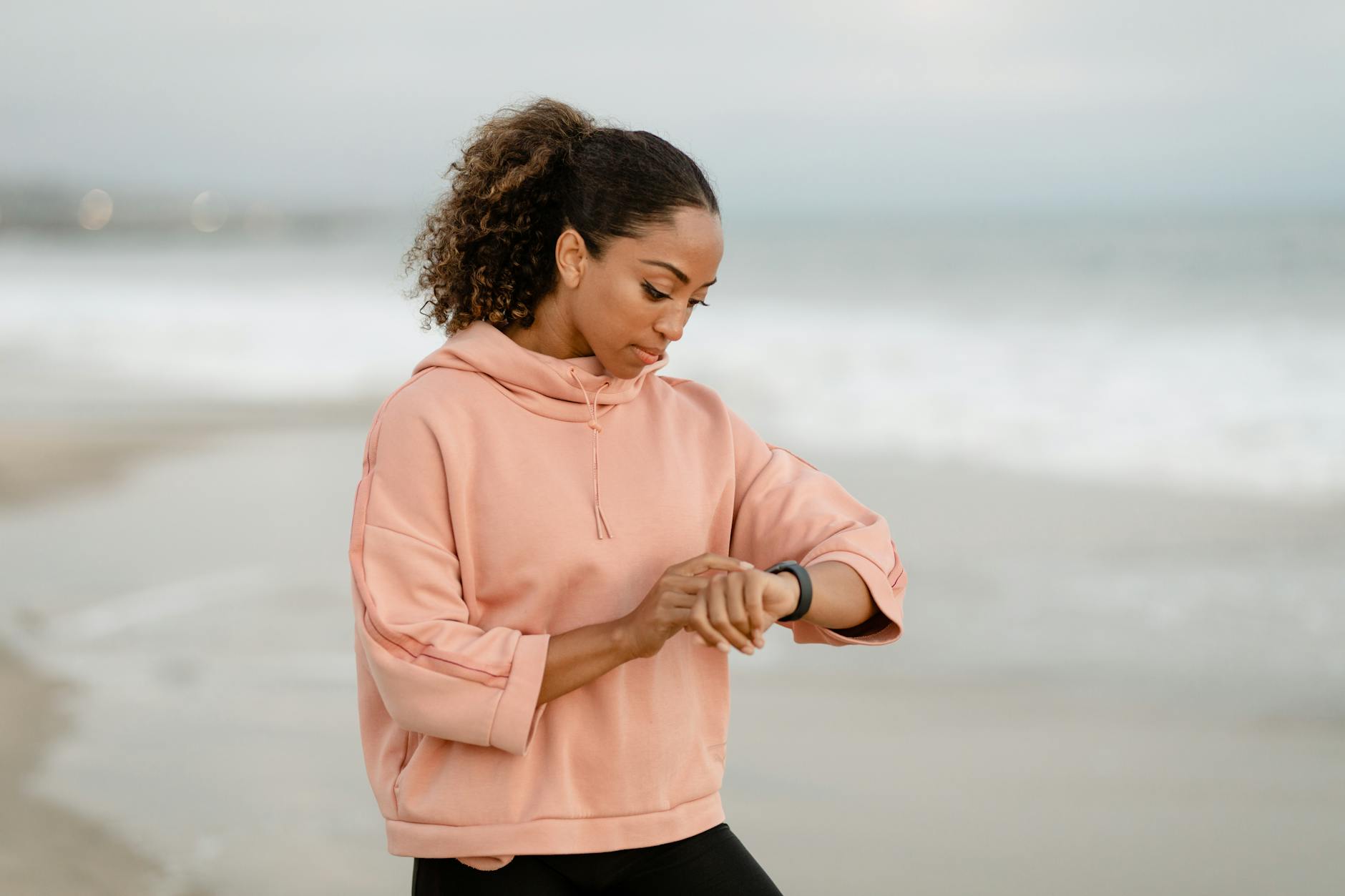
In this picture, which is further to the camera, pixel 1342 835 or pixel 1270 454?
pixel 1270 454

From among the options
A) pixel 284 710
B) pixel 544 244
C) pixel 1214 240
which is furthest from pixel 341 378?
pixel 1214 240

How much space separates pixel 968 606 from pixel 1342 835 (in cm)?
221

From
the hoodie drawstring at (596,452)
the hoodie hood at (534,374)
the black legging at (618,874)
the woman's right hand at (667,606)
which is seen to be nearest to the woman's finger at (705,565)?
the woman's right hand at (667,606)

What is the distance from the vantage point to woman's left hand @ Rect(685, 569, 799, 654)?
1.73 metres

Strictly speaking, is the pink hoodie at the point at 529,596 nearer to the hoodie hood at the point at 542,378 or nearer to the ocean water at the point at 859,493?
the hoodie hood at the point at 542,378

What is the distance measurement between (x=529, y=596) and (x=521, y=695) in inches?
6.3

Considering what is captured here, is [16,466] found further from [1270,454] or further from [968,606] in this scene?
[1270,454]

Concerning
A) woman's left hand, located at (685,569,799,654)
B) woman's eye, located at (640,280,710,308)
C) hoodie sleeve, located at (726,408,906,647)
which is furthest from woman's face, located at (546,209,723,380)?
woman's left hand, located at (685,569,799,654)

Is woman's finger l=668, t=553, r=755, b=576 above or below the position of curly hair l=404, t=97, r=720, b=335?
below

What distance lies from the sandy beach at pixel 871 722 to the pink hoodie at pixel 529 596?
203 cm

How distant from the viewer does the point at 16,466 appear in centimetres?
965

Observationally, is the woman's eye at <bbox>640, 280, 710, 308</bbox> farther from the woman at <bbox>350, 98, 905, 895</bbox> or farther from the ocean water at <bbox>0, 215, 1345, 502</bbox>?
the ocean water at <bbox>0, 215, 1345, 502</bbox>

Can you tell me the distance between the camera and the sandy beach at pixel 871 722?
3.92m

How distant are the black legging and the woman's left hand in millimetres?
378
